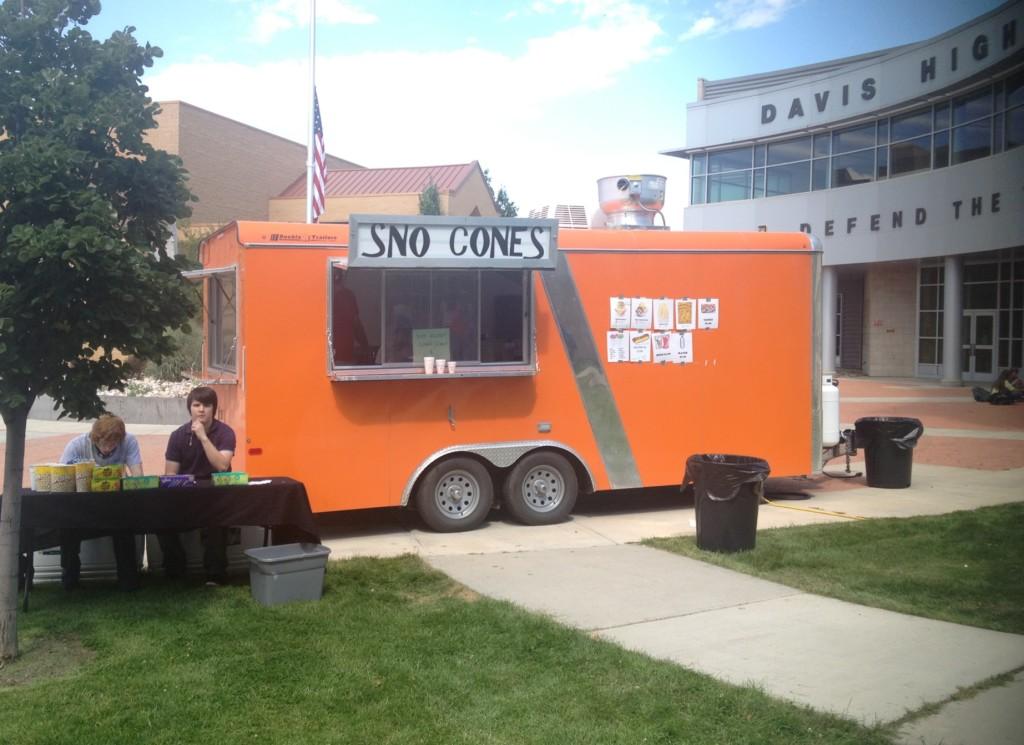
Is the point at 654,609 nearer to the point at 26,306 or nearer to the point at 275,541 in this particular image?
the point at 275,541

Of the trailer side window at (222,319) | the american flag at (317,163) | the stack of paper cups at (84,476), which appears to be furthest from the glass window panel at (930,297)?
the stack of paper cups at (84,476)

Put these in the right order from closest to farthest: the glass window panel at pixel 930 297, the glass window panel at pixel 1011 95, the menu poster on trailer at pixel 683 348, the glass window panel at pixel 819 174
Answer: the menu poster on trailer at pixel 683 348, the glass window panel at pixel 1011 95, the glass window panel at pixel 930 297, the glass window panel at pixel 819 174

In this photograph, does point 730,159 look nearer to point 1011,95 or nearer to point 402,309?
point 1011,95

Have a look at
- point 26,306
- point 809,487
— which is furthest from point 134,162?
point 809,487

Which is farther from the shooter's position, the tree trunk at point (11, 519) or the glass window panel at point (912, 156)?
the glass window panel at point (912, 156)

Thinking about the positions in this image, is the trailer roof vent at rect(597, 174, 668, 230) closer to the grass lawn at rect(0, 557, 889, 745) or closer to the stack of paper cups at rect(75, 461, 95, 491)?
the grass lawn at rect(0, 557, 889, 745)

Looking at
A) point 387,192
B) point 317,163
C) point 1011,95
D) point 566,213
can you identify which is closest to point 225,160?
point 387,192

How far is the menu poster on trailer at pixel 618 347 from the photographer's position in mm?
10102

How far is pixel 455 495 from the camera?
9586mm

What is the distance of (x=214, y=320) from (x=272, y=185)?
103 ft

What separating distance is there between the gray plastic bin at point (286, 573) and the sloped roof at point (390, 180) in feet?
107

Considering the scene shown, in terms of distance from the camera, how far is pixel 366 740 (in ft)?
14.8

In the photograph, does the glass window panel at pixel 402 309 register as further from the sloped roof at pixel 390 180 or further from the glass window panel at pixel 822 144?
the sloped roof at pixel 390 180

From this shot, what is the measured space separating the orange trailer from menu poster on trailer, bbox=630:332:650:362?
0.02 meters
